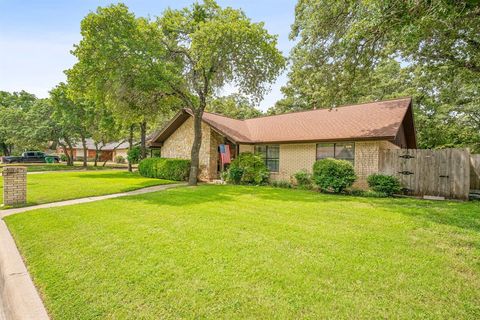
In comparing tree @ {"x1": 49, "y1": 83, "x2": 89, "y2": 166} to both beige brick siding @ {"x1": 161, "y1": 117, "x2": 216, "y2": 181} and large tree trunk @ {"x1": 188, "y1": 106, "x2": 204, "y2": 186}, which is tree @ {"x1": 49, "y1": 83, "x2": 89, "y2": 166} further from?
large tree trunk @ {"x1": 188, "y1": 106, "x2": 204, "y2": 186}

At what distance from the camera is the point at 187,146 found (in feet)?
59.6

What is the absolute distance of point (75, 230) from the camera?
570 centimetres

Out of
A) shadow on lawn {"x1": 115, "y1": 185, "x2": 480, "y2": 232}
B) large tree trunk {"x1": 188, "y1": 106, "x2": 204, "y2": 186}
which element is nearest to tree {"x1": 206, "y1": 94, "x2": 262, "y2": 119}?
large tree trunk {"x1": 188, "y1": 106, "x2": 204, "y2": 186}

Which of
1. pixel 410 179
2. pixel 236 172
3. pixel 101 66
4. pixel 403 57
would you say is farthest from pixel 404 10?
pixel 101 66

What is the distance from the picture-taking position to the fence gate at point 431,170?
33.1 ft

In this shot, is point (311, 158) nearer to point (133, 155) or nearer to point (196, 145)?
point (196, 145)

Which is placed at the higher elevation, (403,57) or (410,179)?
(403,57)

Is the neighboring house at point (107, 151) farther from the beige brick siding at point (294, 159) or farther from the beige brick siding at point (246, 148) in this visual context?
the beige brick siding at point (294, 159)

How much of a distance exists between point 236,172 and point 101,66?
8888 mm

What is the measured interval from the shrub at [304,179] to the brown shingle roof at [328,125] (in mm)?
1862

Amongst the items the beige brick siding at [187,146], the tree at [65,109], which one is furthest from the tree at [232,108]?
the beige brick siding at [187,146]

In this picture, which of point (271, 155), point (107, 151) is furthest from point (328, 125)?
point (107, 151)

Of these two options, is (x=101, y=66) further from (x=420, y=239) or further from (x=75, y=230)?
(x=420, y=239)

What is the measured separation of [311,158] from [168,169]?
9.69 meters
